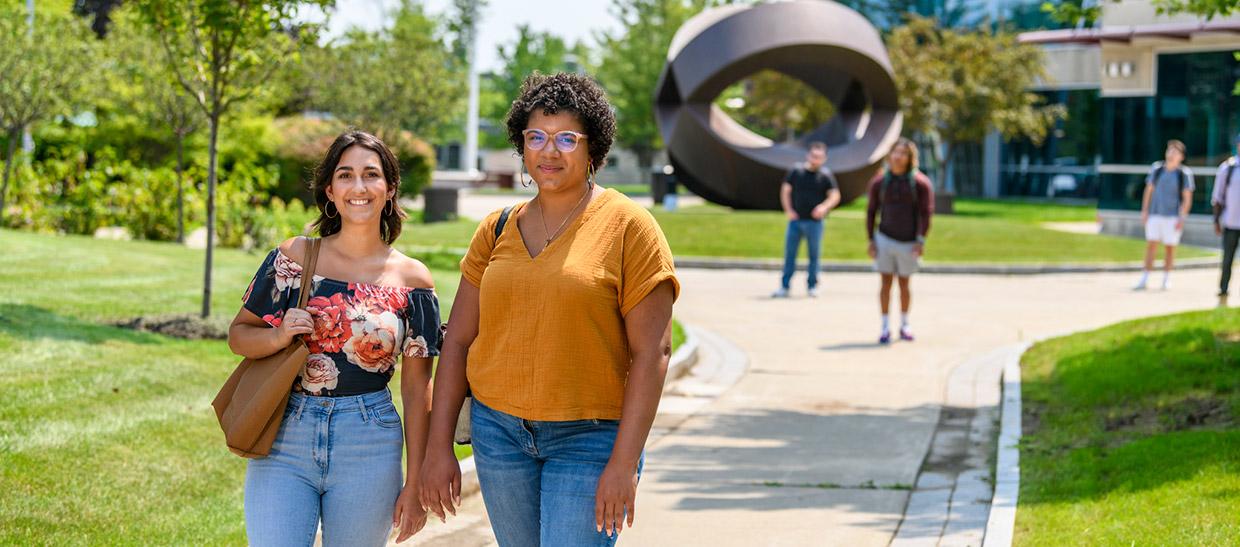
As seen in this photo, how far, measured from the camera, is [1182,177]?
1877 centimetres

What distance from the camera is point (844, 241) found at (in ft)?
83.4

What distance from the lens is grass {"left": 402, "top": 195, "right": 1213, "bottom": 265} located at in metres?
23.8

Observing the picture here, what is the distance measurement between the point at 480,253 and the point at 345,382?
0.51 meters

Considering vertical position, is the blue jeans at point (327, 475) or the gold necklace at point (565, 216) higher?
the gold necklace at point (565, 216)

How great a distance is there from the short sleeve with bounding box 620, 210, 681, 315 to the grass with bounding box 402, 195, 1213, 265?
17172 mm

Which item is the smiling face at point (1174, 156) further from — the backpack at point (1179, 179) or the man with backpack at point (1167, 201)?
the backpack at point (1179, 179)

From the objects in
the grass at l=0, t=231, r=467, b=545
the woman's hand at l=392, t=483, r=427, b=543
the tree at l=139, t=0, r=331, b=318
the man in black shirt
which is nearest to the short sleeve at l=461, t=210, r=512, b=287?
the woman's hand at l=392, t=483, r=427, b=543

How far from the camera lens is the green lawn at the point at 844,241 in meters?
23.9

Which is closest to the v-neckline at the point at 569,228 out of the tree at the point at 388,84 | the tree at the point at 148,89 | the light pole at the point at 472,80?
the tree at the point at 148,89

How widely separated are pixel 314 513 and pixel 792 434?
19.0 feet

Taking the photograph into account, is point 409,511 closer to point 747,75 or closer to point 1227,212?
point 1227,212

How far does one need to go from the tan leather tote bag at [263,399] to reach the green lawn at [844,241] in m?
16.5

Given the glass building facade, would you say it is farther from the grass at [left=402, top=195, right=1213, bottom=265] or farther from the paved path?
the paved path

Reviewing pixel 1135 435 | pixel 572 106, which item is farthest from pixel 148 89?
pixel 572 106
